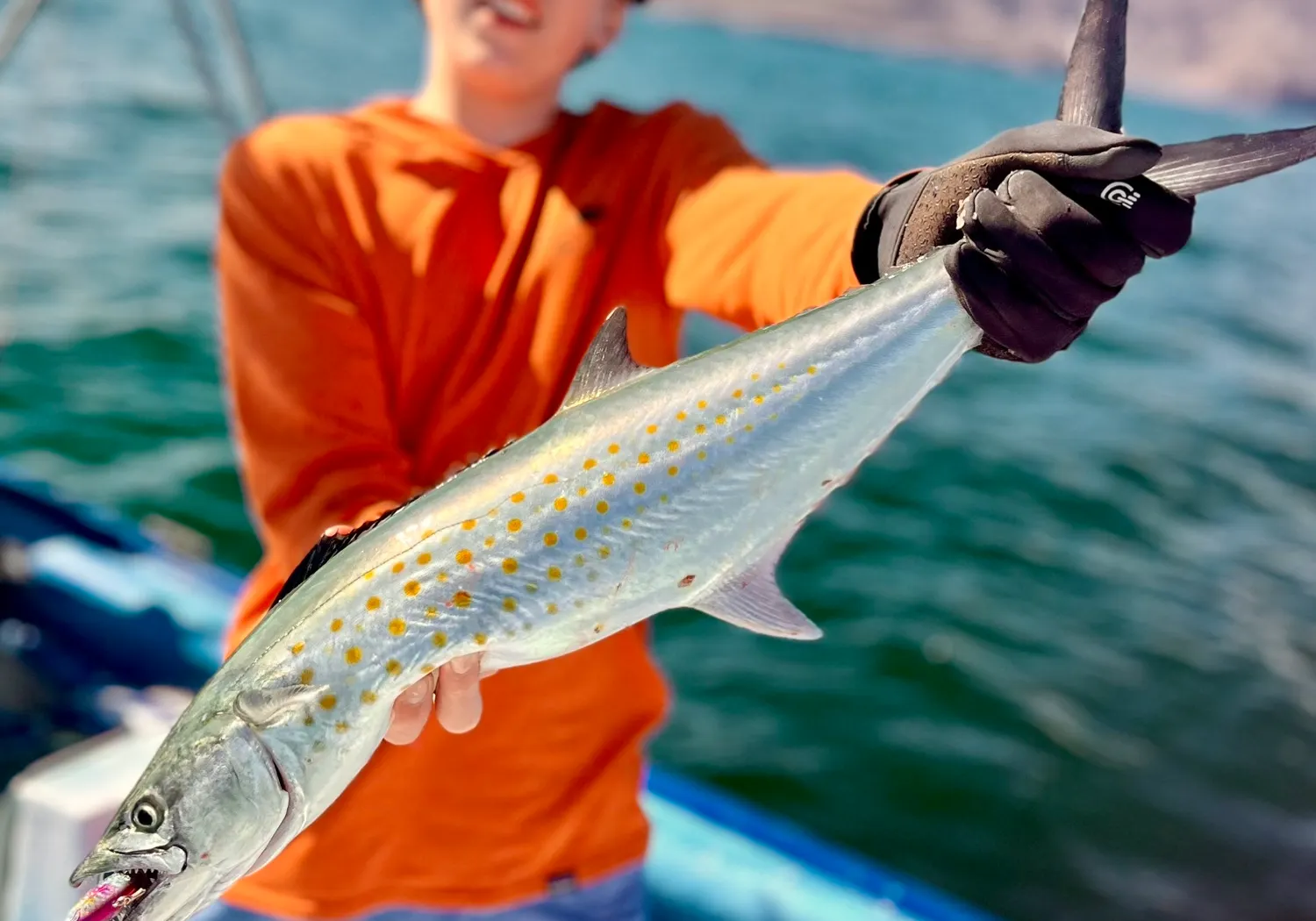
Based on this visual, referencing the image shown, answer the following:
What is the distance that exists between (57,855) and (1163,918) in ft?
13.6

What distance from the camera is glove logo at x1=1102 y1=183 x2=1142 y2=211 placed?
1188 millimetres

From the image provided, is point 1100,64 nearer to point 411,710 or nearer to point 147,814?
point 411,710

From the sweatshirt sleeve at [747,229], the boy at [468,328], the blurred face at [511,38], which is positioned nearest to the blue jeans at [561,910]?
the boy at [468,328]

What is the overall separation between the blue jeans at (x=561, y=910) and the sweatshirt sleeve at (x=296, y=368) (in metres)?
0.68

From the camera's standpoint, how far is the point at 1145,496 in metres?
7.76

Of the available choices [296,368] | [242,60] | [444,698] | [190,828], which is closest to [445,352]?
[296,368]

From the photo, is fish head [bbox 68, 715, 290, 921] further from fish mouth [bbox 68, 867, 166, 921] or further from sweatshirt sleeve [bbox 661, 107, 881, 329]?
sweatshirt sleeve [bbox 661, 107, 881, 329]

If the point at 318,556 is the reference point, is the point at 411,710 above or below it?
below

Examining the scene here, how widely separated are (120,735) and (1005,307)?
3282mm

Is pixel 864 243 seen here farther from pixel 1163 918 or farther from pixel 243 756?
pixel 1163 918

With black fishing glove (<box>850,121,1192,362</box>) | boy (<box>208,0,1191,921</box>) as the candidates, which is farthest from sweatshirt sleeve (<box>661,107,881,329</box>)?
black fishing glove (<box>850,121,1192,362</box>)

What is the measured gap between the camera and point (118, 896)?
3.80 feet

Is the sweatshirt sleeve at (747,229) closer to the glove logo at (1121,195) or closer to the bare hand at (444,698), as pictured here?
the glove logo at (1121,195)

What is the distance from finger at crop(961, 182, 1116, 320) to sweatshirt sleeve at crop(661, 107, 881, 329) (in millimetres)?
250
